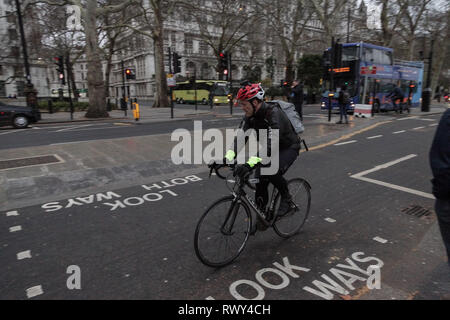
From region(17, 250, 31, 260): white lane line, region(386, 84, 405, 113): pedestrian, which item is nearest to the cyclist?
region(17, 250, 31, 260): white lane line

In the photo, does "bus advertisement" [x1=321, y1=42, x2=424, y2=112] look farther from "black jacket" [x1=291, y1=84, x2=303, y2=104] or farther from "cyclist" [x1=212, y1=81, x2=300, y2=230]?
"cyclist" [x1=212, y1=81, x2=300, y2=230]

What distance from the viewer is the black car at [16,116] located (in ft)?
46.1

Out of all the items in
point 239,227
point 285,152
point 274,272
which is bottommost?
point 274,272

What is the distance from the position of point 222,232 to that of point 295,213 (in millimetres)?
1161

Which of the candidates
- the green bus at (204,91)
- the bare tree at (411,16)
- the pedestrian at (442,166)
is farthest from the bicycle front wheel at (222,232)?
the bare tree at (411,16)

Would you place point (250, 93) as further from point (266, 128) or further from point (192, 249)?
point (192, 249)

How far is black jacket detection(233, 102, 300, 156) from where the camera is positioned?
3.08m

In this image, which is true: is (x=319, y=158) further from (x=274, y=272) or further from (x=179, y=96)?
(x=179, y=96)

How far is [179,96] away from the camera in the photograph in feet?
145

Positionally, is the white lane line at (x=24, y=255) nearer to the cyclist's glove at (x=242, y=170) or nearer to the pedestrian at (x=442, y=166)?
the cyclist's glove at (x=242, y=170)

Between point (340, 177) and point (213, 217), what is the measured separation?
12.9 feet

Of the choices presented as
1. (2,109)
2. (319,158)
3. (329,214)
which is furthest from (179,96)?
(329,214)

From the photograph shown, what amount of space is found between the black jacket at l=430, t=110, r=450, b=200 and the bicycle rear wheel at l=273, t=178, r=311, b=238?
170cm

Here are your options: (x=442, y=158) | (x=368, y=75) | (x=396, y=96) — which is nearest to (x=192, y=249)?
(x=442, y=158)
